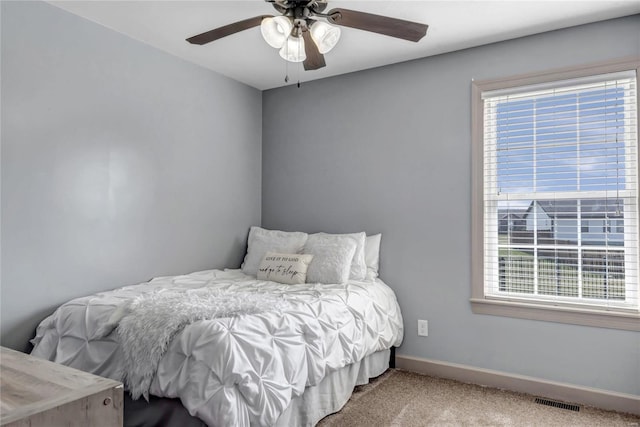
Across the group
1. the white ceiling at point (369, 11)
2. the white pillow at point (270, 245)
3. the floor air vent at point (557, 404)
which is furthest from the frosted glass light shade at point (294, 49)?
the floor air vent at point (557, 404)

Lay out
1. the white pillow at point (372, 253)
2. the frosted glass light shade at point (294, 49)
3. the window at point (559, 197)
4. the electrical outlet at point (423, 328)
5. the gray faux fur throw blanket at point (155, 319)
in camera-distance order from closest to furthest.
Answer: the gray faux fur throw blanket at point (155, 319) → the frosted glass light shade at point (294, 49) → the window at point (559, 197) → the electrical outlet at point (423, 328) → the white pillow at point (372, 253)

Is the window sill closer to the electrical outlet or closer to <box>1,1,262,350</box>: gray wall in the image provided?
the electrical outlet

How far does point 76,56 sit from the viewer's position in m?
2.69

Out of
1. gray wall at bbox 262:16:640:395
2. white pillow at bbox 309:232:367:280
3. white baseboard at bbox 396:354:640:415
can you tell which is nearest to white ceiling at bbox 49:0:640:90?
gray wall at bbox 262:16:640:395

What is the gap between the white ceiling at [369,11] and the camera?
8.35ft

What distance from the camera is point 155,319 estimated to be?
6.54 feet

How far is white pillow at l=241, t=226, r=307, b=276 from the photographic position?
352 centimetres

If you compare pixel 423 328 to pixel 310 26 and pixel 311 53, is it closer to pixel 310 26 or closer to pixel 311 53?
pixel 311 53

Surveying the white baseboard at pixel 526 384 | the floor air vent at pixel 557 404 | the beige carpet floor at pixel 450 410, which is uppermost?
the white baseboard at pixel 526 384

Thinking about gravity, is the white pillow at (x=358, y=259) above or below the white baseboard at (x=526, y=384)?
above

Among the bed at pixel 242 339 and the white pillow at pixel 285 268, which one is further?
the white pillow at pixel 285 268

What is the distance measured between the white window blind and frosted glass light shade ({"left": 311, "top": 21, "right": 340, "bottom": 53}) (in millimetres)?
1533

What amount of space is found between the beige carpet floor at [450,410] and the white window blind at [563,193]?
664 mm

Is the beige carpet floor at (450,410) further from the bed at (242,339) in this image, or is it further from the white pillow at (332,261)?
the white pillow at (332,261)
